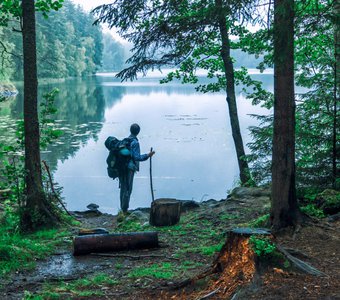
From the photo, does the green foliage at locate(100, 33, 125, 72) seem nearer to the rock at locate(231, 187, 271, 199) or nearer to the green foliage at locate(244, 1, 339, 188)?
the rock at locate(231, 187, 271, 199)

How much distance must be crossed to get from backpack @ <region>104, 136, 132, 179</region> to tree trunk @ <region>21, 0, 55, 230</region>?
228 centimetres

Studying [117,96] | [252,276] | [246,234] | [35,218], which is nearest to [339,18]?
[246,234]

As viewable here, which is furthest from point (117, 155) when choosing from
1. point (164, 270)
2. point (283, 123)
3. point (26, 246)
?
point (283, 123)

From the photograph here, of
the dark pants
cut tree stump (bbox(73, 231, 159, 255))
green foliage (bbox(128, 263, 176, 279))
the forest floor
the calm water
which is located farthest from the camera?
the calm water

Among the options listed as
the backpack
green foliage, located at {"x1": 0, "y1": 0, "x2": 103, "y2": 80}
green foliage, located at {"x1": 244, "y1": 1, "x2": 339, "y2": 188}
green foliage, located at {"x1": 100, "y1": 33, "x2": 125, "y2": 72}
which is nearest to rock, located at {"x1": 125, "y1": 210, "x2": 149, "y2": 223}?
the backpack

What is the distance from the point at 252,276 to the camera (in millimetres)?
5137

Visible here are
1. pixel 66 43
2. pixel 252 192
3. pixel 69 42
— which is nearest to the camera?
pixel 252 192

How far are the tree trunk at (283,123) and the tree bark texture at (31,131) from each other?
188 inches

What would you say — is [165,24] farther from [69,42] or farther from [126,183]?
[69,42]

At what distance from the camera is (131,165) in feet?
38.6

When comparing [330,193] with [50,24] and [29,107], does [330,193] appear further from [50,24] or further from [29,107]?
[50,24]

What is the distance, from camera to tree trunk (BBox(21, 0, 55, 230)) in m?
9.58

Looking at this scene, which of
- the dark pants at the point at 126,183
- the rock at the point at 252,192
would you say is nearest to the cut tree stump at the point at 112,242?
the dark pants at the point at 126,183

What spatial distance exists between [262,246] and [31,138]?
591cm
